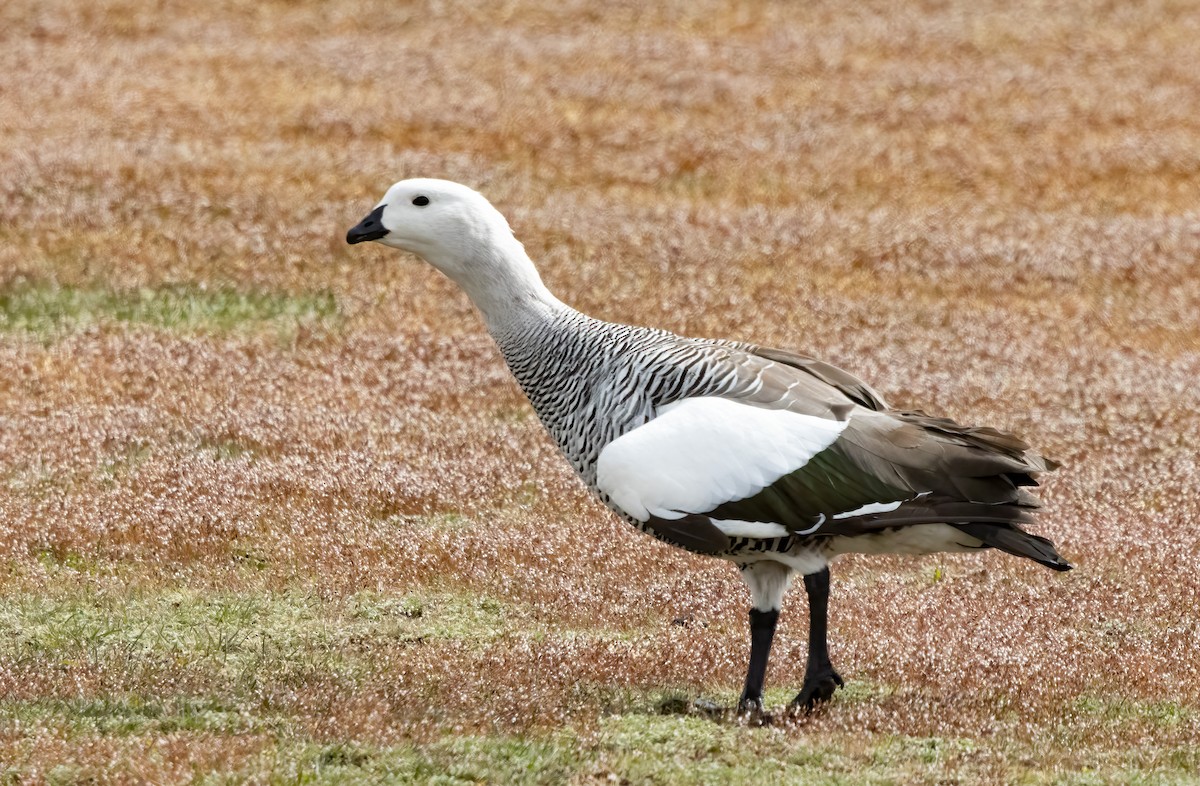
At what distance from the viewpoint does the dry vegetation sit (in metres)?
8.41

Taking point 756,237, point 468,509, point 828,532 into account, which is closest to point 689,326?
point 756,237

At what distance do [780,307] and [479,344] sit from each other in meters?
4.13

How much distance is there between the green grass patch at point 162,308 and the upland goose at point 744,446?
10.1 meters

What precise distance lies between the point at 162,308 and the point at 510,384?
5.06 meters

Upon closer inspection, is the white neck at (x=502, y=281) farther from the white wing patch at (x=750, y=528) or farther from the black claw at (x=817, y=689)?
the black claw at (x=817, y=689)

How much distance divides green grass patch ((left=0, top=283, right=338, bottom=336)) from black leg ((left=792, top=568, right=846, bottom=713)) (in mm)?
11461

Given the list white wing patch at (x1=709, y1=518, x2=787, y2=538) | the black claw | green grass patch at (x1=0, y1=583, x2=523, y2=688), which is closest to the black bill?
green grass patch at (x1=0, y1=583, x2=523, y2=688)

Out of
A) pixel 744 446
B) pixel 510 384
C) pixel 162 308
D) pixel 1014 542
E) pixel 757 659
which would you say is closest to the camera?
pixel 1014 542

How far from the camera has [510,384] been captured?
17000mm

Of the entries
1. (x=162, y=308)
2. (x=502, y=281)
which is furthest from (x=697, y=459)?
(x=162, y=308)

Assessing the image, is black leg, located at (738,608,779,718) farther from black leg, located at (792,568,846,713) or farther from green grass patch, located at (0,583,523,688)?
green grass patch, located at (0,583,523,688)

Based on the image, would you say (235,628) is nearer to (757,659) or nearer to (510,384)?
(757,659)

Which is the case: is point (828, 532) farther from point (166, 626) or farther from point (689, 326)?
point (689, 326)

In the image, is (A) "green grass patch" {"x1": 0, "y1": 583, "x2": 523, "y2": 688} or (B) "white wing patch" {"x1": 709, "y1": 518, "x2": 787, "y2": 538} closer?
(B) "white wing patch" {"x1": 709, "y1": 518, "x2": 787, "y2": 538}
